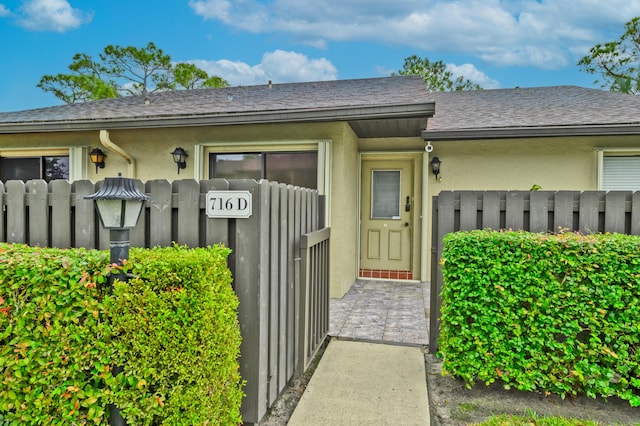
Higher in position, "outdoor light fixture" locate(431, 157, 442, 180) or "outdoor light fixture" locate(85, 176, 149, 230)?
"outdoor light fixture" locate(431, 157, 442, 180)

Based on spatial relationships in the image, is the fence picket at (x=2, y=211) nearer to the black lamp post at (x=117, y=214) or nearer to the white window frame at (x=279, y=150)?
the black lamp post at (x=117, y=214)

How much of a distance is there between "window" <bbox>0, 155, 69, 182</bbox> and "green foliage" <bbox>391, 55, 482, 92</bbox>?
1810cm

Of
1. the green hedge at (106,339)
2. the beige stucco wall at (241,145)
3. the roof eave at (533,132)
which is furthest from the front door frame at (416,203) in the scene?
the green hedge at (106,339)

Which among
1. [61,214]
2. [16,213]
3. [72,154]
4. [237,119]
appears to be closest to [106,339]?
[61,214]

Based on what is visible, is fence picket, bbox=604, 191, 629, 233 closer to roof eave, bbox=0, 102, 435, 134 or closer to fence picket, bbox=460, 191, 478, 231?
fence picket, bbox=460, 191, 478, 231

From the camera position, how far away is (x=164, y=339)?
4.97 ft

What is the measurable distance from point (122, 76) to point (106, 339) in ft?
68.6

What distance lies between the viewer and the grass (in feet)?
6.71

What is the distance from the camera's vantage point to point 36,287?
159 centimetres

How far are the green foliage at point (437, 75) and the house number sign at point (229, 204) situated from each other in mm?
20273

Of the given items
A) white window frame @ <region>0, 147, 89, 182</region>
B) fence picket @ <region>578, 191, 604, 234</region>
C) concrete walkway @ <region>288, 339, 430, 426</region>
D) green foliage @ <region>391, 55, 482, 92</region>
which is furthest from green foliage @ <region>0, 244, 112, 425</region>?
green foliage @ <region>391, 55, 482, 92</region>

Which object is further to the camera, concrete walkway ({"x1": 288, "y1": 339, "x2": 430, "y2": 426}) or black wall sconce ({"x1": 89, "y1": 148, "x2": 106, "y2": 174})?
black wall sconce ({"x1": 89, "y1": 148, "x2": 106, "y2": 174})

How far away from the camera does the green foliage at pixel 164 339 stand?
4.99 feet

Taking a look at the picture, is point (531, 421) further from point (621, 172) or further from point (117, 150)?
point (117, 150)
